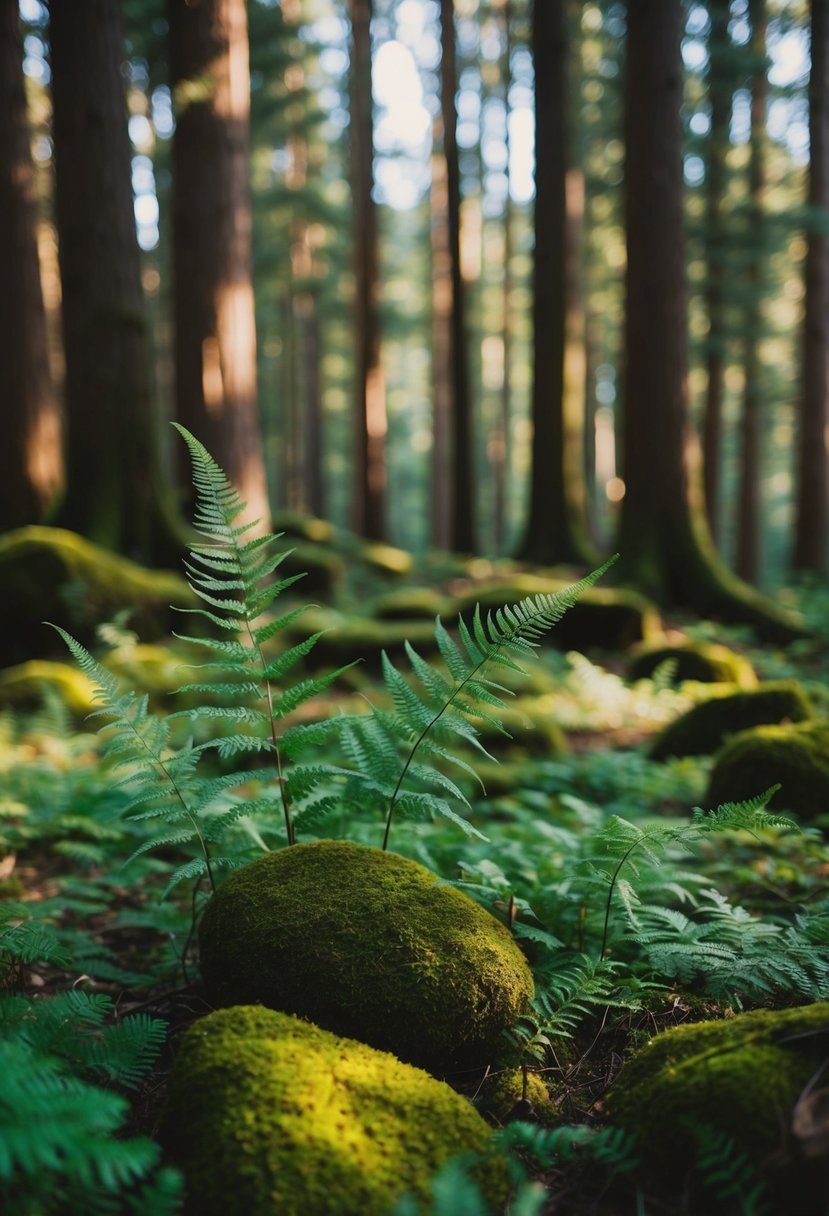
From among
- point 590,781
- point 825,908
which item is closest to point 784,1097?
point 825,908

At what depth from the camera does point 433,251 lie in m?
25.3

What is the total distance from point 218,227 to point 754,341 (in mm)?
13530

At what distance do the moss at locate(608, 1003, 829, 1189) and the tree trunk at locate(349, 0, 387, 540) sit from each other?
17863 millimetres

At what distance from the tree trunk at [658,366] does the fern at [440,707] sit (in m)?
8.07

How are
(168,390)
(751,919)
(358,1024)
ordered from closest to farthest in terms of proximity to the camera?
(358,1024) → (751,919) → (168,390)

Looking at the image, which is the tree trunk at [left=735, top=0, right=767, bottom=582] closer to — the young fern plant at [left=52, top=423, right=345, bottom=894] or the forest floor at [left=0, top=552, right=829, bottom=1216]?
the forest floor at [left=0, top=552, right=829, bottom=1216]

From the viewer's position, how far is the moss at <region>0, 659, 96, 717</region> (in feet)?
19.9

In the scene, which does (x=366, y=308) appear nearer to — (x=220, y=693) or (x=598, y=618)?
(x=598, y=618)

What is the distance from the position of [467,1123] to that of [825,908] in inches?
66.4

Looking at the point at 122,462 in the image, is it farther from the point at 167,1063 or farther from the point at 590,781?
the point at 167,1063

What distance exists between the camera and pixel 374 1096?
1.87 meters

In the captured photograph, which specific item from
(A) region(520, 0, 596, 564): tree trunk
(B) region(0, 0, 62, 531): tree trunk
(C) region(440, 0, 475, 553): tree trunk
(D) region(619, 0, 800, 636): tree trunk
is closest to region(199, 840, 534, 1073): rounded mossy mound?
(D) region(619, 0, 800, 636): tree trunk

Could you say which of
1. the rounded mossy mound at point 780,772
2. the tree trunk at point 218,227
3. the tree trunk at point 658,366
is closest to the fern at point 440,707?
the rounded mossy mound at point 780,772

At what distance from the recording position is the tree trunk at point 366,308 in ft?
59.3
